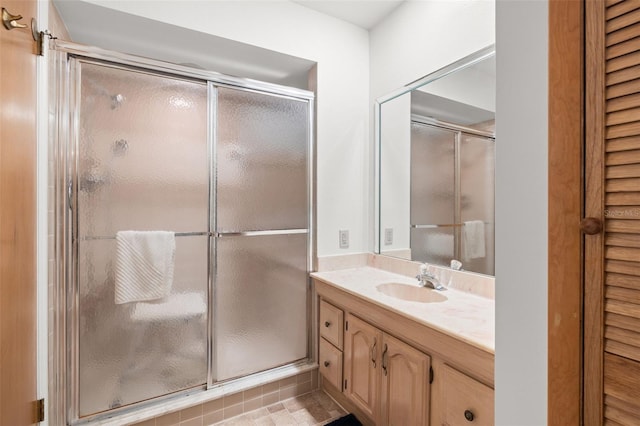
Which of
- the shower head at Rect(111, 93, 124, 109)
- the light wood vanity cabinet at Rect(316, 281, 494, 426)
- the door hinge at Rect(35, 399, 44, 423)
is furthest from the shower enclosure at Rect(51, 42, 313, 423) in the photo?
the light wood vanity cabinet at Rect(316, 281, 494, 426)

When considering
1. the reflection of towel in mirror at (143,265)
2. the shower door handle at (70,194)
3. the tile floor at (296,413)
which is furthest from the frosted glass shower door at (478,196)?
the shower door handle at (70,194)

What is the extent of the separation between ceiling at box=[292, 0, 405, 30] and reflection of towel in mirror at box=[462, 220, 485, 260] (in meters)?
1.59

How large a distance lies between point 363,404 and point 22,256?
1756mm

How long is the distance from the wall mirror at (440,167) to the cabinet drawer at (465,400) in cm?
65

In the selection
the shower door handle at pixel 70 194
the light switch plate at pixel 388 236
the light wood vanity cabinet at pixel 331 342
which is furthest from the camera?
the light switch plate at pixel 388 236

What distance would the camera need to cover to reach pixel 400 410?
4.59 feet

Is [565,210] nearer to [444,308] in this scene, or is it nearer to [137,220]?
[444,308]

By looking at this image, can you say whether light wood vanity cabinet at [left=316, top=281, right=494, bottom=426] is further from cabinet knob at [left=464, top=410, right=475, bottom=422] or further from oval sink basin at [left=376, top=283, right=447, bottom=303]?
oval sink basin at [left=376, top=283, right=447, bottom=303]

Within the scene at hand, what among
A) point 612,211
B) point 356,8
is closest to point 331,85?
point 356,8

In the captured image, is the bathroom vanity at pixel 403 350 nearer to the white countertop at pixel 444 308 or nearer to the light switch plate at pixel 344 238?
the white countertop at pixel 444 308

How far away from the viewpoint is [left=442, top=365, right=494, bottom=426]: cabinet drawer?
1041 millimetres

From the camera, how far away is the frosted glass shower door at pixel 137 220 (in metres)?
1.54

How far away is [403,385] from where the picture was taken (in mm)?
1385

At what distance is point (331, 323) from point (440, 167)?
1239 millimetres
